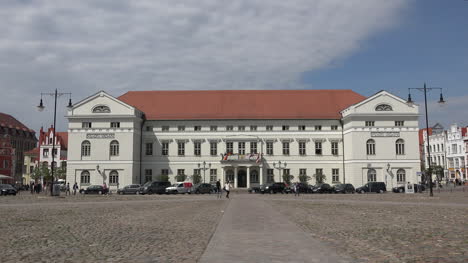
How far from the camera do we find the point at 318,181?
60.0m

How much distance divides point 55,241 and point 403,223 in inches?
466

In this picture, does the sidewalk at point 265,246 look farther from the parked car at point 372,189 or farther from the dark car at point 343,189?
the parked car at point 372,189

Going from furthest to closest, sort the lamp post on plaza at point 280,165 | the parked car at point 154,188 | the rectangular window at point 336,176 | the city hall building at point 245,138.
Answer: the lamp post on plaza at point 280,165 < the rectangular window at point 336,176 < the city hall building at point 245,138 < the parked car at point 154,188

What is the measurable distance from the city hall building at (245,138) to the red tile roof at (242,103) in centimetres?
15

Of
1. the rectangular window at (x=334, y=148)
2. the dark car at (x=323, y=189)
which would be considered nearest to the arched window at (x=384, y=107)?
the rectangular window at (x=334, y=148)

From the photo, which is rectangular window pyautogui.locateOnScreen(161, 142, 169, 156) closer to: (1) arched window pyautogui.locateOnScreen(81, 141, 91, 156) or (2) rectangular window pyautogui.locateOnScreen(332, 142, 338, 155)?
(1) arched window pyautogui.locateOnScreen(81, 141, 91, 156)

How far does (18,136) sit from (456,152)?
115 meters

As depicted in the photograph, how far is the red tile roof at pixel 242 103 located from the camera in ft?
203

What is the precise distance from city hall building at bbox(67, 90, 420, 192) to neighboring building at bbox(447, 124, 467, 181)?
4764cm

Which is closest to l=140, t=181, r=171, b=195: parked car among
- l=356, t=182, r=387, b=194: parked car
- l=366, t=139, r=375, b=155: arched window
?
l=356, t=182, r=387, b=194: parked car

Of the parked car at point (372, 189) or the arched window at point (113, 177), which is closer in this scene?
the parked car at point (372, 189)

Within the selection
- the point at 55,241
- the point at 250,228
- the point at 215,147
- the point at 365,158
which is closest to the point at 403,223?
the point at 250,228

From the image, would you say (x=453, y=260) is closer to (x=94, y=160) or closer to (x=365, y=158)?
(x=365, y=158)

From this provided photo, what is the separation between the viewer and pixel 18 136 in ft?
387
